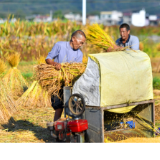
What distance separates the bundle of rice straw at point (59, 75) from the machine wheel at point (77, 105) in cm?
53

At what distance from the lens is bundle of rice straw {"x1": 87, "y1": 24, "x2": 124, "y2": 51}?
4766mm

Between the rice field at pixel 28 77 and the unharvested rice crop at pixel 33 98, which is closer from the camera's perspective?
the rice field at pixel 28 77

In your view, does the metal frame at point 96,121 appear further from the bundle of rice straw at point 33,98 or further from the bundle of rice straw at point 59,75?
the bundle of rice straw at point 33,98

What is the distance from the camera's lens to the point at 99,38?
490 centimetres

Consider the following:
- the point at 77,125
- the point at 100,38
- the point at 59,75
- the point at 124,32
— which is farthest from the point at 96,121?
the point at 124,32

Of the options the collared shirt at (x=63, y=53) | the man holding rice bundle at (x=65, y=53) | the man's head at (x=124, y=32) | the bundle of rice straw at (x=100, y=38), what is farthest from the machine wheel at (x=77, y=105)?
the man's head at (x=124, y=32)

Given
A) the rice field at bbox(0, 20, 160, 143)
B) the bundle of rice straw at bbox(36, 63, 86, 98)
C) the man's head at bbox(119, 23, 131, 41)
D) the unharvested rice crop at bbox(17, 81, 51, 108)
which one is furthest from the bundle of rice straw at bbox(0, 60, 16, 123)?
the man's head at bbox(119, 23, 131, 41)

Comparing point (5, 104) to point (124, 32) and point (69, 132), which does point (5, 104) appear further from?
point (124, 32)

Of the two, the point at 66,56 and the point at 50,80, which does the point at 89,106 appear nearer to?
the point at 50,80

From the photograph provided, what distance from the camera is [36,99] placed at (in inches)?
272

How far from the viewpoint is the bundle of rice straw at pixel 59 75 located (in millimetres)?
4211

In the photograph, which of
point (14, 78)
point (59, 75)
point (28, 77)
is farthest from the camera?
point (28, 77)

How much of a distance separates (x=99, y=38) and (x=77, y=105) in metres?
1.63
